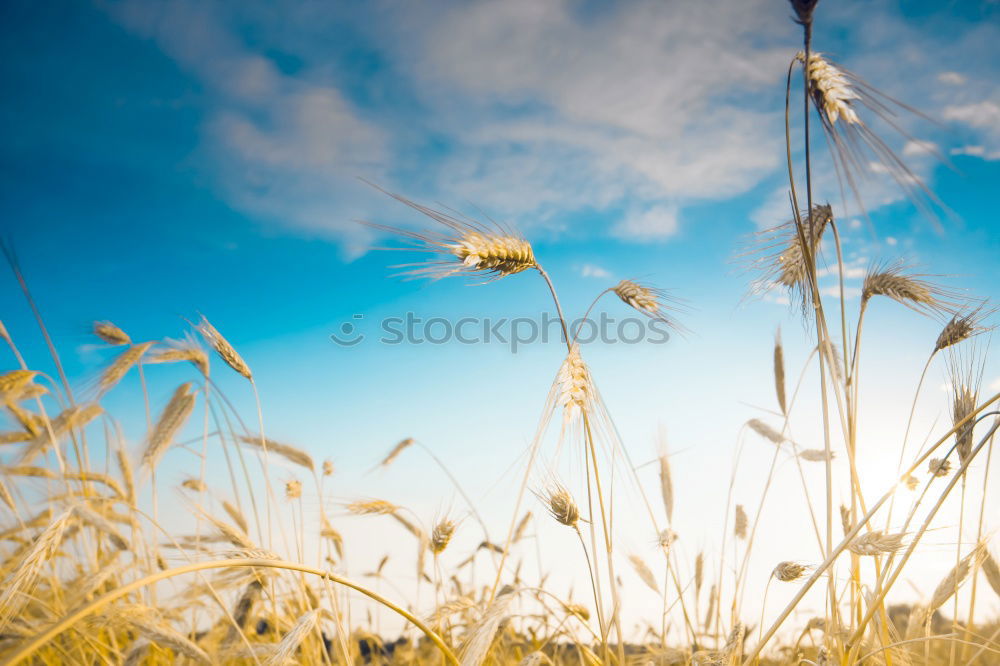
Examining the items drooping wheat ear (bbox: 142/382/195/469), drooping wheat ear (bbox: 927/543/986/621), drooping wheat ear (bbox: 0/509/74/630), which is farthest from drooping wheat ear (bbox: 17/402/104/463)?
drooping wheat ear (bbox: 927/543/986/621)

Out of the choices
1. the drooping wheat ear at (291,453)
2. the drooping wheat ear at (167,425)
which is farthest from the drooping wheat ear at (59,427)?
the drooping wheat ear at (291,453)

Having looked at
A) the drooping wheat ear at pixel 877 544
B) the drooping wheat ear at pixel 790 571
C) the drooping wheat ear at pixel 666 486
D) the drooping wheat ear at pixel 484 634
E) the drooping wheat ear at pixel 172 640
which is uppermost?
the drooping wheat ear at pixel 666 486

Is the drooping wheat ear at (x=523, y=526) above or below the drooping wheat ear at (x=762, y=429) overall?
below

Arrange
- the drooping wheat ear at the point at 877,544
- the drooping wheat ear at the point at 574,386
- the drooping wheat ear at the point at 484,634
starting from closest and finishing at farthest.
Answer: the drooping wheat ear at the point at 484,634 → the drooping wheat ear at the point at 877,544 → the drooping wheat ear at the point at 574,386

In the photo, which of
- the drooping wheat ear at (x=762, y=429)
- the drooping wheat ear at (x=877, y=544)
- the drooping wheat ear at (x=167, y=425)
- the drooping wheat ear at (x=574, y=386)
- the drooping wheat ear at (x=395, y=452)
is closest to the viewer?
the drooping wheat ear at (x=877, y=544)

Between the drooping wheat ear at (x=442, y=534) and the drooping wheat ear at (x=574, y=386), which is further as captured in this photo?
the drooping wheat ear at (x=442, y=534)

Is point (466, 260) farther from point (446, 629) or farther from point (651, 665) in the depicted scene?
point (446, 629)

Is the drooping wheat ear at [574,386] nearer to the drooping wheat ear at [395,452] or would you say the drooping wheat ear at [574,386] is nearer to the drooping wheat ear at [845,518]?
the drooping wheat ear at [845,518]
